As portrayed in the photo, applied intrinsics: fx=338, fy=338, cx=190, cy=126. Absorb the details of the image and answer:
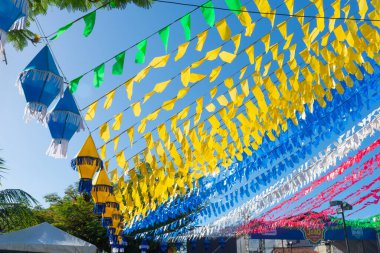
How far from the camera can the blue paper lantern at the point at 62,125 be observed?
2.99 meters

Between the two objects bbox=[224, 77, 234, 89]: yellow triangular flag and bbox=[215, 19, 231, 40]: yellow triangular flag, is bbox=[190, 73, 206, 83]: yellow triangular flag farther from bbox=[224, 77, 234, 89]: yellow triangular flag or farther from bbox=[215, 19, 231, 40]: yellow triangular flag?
bbox=[215, 19, 231, 40]: yellow triangular flag

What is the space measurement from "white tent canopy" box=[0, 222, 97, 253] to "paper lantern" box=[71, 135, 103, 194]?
2.83 meters

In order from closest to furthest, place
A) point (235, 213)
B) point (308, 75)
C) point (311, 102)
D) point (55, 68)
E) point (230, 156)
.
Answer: point (55, 68) < point (308, 75) < point (311, 102) < point (230, 156) < point (235, 213)

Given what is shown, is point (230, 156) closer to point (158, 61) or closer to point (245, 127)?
point (245, 127)

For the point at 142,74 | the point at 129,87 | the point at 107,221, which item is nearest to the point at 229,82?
the point at 142,74

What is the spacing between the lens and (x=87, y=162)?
164 inches

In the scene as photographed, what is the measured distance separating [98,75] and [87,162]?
133 centimetres

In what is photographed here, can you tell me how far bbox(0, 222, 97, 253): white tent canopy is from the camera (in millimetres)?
6117

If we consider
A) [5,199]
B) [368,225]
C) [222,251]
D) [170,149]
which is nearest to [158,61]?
[170,149]

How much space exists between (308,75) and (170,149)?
223cm

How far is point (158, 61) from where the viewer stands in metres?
3.54

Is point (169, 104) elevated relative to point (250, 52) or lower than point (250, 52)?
lower

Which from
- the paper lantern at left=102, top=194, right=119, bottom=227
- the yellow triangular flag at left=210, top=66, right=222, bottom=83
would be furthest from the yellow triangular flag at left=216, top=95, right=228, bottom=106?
the paper lantern at left=102, top=194, right=119, bottom=227

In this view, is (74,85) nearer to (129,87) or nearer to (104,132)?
(129,87)
